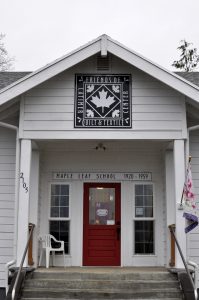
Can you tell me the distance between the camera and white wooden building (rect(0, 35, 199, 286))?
9.57 m

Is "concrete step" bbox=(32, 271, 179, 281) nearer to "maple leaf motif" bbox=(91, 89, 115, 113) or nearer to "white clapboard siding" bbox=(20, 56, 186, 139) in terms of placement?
"white clapboard siding" bbox=(20, 56, 186, 139)

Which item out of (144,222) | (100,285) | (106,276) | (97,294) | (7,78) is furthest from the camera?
(7,78)

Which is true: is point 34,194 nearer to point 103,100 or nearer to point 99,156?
point 99,156

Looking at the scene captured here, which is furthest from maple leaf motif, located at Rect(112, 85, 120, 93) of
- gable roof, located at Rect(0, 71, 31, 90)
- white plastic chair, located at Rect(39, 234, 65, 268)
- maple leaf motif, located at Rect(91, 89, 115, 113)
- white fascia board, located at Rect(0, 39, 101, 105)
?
white plastic chair, located at Rect(39, 234, 65, 268)

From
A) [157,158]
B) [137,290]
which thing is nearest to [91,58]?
[157,158]

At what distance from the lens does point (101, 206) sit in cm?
1135

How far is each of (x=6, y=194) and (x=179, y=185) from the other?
3913 millimetres

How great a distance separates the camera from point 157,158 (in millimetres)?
11328

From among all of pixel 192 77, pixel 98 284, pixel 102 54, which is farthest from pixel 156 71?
pixel 98 284

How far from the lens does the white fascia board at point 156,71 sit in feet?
31.0

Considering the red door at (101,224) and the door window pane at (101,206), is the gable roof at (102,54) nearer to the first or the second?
the red door at (101,224)

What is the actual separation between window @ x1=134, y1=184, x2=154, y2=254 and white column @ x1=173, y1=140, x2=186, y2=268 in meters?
1.79

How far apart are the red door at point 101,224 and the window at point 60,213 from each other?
16.8 inches

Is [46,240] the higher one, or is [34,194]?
[34,194]
